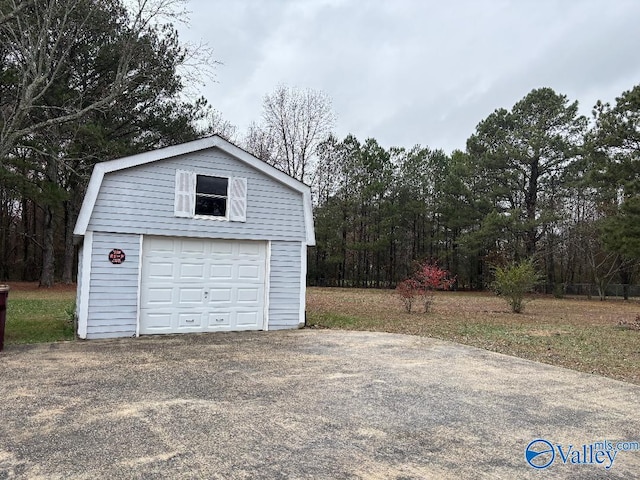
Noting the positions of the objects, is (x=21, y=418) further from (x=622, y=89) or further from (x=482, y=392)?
(x=622, y=89)

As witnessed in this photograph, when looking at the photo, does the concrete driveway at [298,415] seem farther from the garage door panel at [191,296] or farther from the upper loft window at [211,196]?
the upper loft window at [211,196]

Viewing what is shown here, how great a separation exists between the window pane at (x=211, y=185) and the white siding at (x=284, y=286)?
5.10ft

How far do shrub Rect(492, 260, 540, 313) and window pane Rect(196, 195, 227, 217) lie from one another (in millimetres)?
10120

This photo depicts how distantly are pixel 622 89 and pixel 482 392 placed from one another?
21.3 metres

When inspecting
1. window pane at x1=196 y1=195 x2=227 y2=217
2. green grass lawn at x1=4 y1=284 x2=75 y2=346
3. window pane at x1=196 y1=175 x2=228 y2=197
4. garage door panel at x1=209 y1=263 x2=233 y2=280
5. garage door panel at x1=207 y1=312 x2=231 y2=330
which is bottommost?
green grass lawn at x1=4 y1=284 x2=75 y2=346

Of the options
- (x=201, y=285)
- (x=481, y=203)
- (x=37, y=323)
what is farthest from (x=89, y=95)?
(x=481, y=203)

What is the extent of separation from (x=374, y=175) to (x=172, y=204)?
25.2 metres

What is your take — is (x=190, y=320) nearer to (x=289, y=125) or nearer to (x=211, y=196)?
(x=211, y=196)

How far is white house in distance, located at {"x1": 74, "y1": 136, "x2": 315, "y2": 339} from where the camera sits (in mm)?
8094

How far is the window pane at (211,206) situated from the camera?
29.3ft

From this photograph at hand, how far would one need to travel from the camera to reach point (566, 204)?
2956 cm

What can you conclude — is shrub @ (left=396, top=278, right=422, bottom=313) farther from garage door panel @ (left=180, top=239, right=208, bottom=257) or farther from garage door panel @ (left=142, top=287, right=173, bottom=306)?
garage door panel @ (left=142, top=287, right=173, bottom=306)

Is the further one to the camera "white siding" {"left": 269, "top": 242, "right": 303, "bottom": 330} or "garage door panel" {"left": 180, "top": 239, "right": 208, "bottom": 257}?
"white siding" {"left": 269, "top": 242, "right": 303, "bottom": 330}

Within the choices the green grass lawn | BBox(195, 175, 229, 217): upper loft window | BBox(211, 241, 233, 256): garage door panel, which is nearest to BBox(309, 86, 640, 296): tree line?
BBox(211, 241, 233, 256): garage door panel
